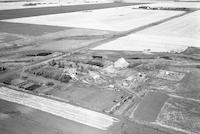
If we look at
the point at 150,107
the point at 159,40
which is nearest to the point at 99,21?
the point at 159,40

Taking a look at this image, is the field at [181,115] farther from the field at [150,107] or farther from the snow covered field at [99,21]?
the snow covered field at [99,21]

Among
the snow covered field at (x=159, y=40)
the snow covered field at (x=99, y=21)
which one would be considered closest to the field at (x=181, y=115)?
the snow covered field at (x=159, y=40)

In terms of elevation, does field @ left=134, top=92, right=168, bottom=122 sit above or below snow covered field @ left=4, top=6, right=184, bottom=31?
below

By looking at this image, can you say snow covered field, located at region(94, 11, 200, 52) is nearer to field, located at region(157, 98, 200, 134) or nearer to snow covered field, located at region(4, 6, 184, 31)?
snow covered field, located at region(4, 6, 184, 31)

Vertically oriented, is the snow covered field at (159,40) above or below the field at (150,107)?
above

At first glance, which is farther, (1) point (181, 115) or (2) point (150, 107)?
(2) point (150, 107)

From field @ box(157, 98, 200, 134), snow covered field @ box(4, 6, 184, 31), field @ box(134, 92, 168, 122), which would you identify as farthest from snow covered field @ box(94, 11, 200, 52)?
field @ box(157, 98, 200, 134)

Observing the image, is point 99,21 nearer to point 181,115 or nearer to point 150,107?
point 150,107

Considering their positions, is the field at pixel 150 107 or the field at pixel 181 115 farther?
the field at pixel 150 107

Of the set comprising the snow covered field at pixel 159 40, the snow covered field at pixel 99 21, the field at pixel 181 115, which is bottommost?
the field at pixel 181 115

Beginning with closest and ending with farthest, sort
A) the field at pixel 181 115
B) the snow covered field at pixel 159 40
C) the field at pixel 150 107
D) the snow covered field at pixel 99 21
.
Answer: the field at pixel 181 115 → the field at pixel 150 107 → the snow covered field at pixel 159 40 → the snow covered field at pixel 99 21

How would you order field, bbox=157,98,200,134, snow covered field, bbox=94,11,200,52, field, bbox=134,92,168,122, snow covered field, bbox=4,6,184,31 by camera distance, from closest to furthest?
field, bbox=157,98,200,134 → field, bbox=134,92,168,122 → snow covered field, bbox=94,11,200,52 → snow covered field, bbox=4,6,184,31
